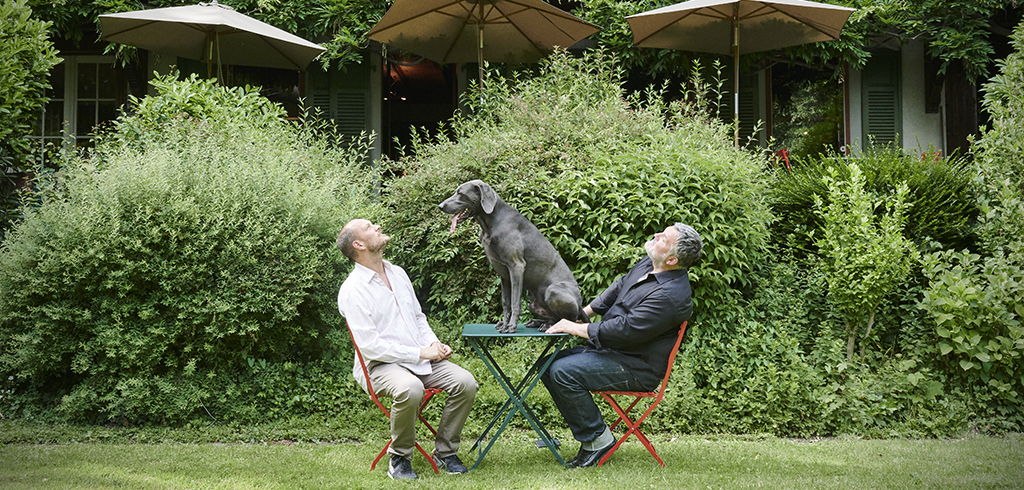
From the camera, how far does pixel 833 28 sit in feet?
24.7

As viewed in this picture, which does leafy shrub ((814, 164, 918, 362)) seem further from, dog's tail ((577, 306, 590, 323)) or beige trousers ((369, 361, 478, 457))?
beige trousers ((369, 361, 478, 457))

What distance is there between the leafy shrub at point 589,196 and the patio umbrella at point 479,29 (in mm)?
1901

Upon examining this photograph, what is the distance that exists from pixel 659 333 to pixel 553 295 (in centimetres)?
64

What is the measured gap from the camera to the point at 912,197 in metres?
5.92

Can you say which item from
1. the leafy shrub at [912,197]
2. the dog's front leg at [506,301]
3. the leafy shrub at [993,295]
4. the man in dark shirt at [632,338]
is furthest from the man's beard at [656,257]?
the leafy shrub at [993,295]

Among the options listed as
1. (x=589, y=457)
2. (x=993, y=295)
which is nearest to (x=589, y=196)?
(x=589, y=457)

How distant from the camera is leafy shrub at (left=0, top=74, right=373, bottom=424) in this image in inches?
194

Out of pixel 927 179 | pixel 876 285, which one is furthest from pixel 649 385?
pixel 927 179

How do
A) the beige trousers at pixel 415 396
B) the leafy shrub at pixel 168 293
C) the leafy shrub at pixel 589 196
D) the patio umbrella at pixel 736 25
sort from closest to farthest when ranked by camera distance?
the beige trousers at pixel 415 396 → the leafy shrub at pixel 168 293 → the leafy shrub at pixel 589 196 → the patio umbrella at pixel 736 25

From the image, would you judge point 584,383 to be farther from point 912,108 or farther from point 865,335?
point 912,108

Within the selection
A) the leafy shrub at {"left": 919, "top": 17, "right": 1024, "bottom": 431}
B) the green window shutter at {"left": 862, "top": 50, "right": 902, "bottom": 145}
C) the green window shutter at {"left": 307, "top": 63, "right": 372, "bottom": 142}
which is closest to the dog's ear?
the leafy shrub at {"left": 919, "top": 17, "right": 1024, "bottom": 431}

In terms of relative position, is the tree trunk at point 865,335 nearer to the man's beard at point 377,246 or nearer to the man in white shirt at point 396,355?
the man in white shirt at point 396,355

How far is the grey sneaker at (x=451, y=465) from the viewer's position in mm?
3854

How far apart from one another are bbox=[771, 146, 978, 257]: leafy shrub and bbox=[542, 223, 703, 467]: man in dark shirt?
277 centimetres
